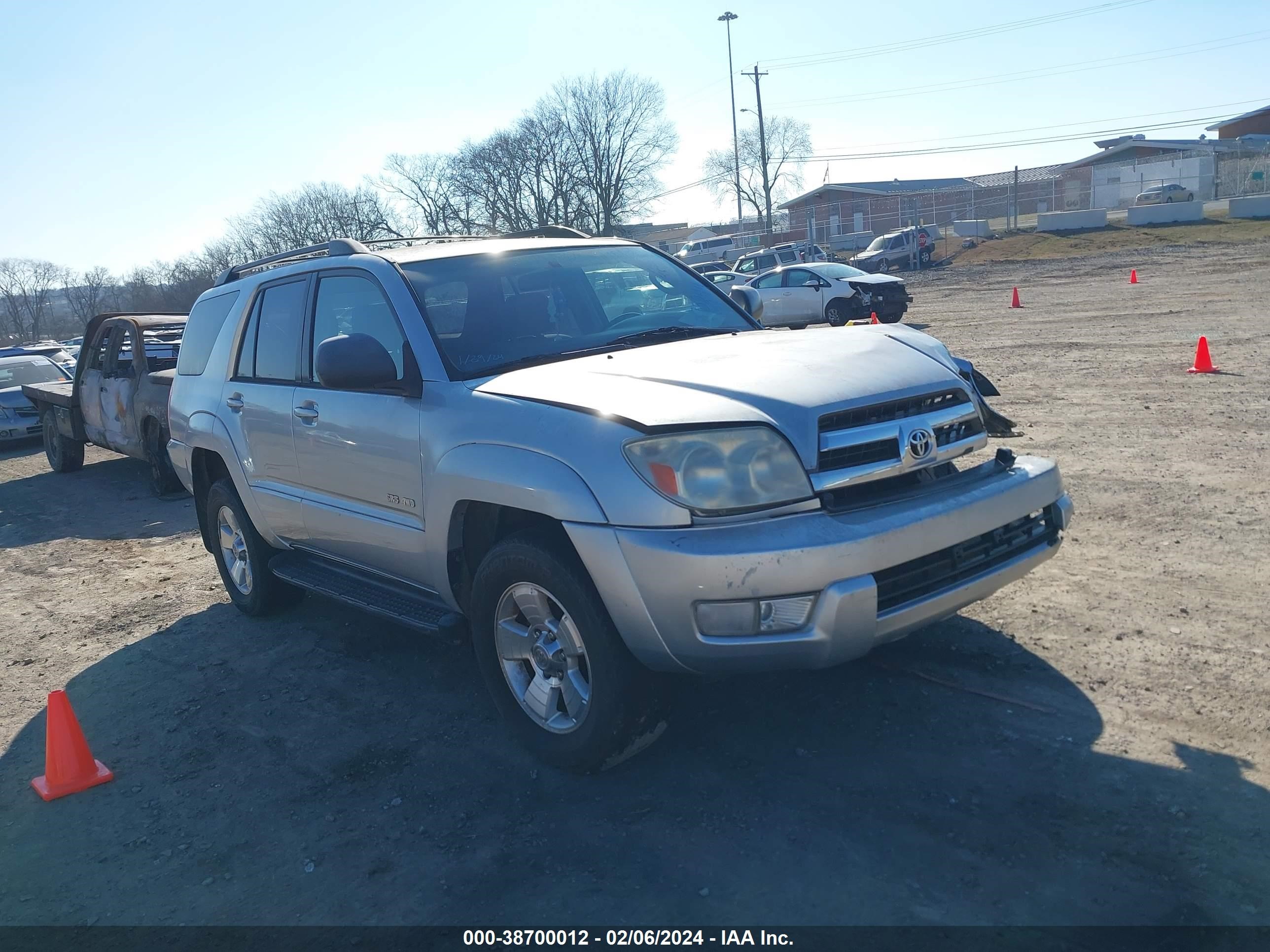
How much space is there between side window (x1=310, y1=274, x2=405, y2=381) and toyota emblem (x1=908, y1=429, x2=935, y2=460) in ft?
7.20

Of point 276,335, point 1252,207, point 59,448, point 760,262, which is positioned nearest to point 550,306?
point 276,335

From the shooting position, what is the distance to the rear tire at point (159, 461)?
11.3 m

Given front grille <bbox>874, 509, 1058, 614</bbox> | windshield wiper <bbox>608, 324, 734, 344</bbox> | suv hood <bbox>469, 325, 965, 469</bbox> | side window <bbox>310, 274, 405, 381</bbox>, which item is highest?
side window <bbox>310, 274, 405, 381</bbox>

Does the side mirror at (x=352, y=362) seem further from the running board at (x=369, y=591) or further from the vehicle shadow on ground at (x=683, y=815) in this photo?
the vehicle shadow on ground at (x=683, y=815)

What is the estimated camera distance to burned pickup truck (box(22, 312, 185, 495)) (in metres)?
11.3

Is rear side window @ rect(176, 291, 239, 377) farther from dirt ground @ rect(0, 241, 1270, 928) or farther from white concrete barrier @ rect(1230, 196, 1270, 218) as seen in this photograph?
white concrete barrier @ rect(1230, 196, 1270, 218)

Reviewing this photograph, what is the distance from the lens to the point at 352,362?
425 centimetres

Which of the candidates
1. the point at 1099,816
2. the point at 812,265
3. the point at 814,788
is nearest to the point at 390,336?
the point at 814,788

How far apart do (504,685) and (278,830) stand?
1.02 meters

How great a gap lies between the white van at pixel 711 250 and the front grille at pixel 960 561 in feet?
158

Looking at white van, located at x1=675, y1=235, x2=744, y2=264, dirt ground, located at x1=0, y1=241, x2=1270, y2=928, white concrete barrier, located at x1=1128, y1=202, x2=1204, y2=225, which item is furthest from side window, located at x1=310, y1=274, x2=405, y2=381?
white van, located at x1=675, y1=235, x2=744, y2=264

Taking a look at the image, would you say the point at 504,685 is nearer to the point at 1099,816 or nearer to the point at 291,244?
the point at 1099,816

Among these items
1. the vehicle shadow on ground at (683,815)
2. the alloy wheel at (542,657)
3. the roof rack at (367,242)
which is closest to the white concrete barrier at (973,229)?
the roof rack at (367,242)

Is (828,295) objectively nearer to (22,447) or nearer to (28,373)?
(28,373)
